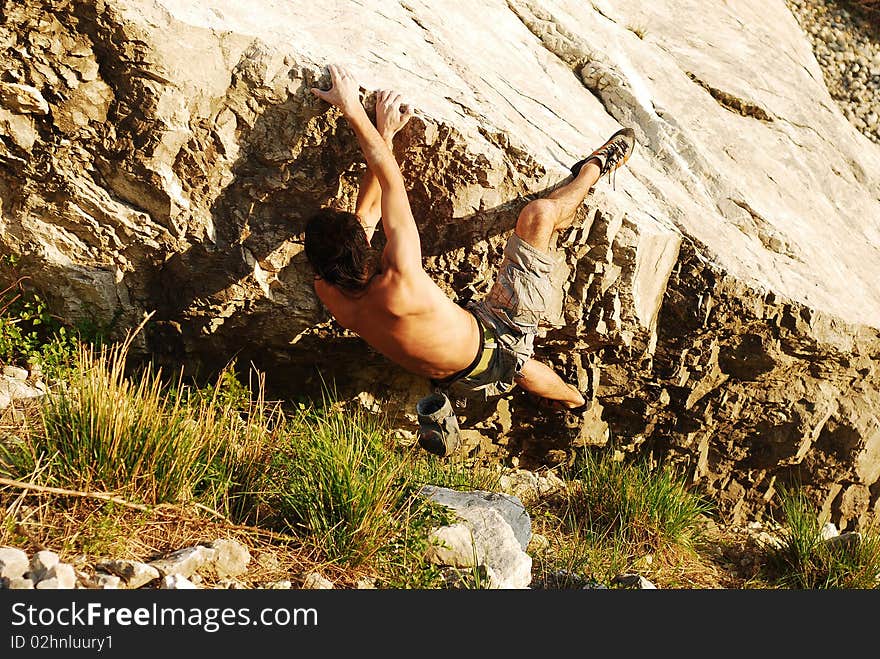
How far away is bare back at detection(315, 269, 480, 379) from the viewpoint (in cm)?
421

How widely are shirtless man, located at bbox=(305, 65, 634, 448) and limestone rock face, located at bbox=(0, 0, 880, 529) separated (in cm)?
17

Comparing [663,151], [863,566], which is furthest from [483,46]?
[863,566]

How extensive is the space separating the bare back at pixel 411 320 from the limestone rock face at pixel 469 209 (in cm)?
42

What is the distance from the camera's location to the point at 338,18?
15.8 ft

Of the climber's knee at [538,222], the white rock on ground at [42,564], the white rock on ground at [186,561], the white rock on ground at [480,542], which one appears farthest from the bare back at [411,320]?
the white rock on ground at [42,564]

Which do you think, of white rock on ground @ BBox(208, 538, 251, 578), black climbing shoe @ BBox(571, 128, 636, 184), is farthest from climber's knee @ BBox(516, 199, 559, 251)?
white rock on ground @ BBox(208, 538, 251, 578)

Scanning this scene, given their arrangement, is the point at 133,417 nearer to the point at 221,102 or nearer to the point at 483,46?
the point at 221,102

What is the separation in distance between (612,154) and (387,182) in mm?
1421

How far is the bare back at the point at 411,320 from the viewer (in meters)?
4.21

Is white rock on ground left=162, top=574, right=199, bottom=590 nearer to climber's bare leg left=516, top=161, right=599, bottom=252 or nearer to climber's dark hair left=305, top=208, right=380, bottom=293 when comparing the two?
climber's dark hair left=305, top=208, right=380, bottom=293

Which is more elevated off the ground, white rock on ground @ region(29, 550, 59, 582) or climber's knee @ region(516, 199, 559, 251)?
climber's knee @ region(516, 199, 559, 251)

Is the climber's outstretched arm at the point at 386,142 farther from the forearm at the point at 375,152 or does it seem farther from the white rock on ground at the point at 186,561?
the white rock on ground at the point at 186,561

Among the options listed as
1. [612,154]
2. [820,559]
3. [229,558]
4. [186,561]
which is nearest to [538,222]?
[612,154]

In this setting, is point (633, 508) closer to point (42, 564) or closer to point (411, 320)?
point (411, 320)
